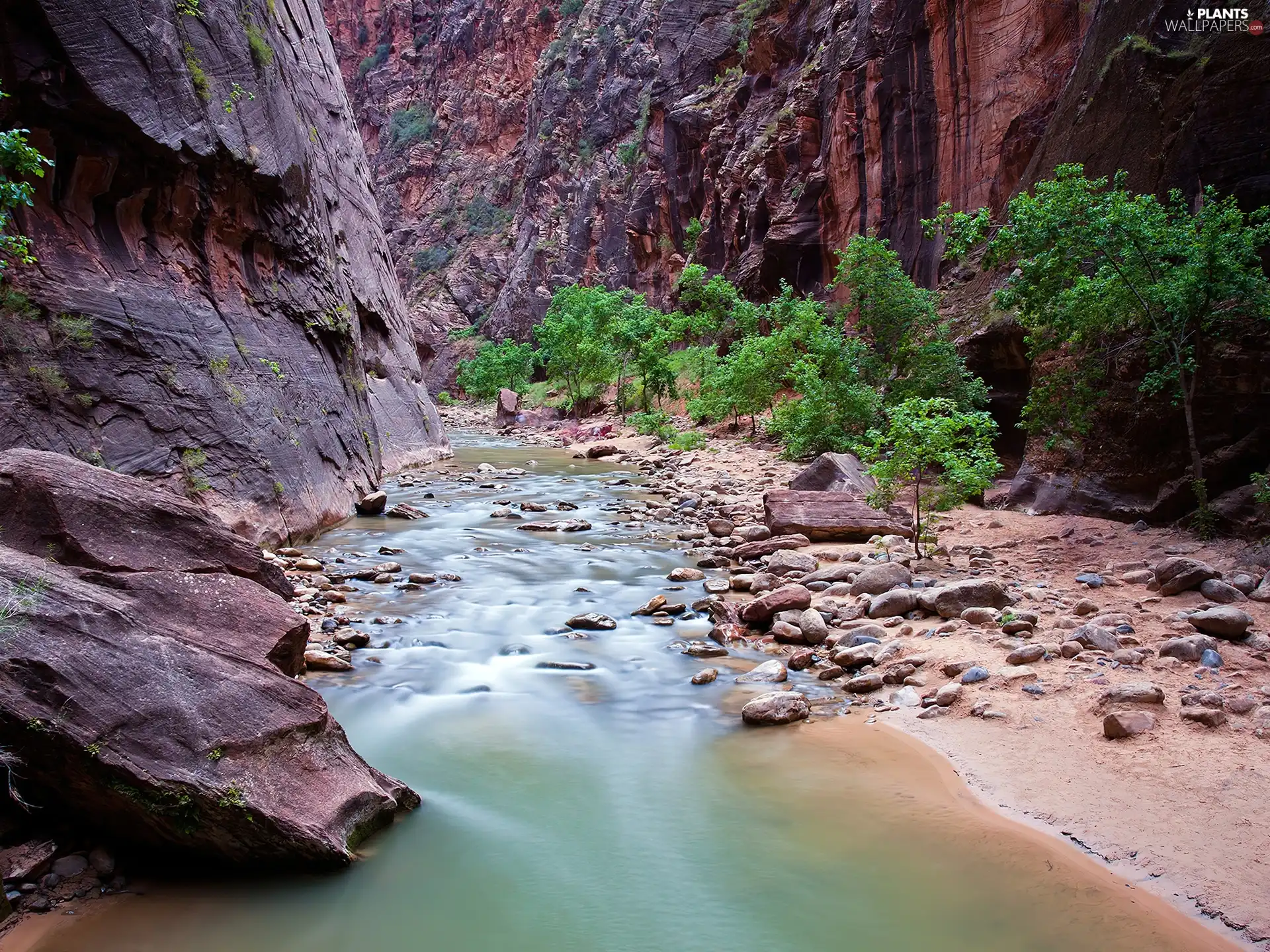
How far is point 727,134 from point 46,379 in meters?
37.5

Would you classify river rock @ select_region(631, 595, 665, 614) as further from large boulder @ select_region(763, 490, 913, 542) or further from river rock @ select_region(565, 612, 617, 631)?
large boulder @ select_region(763, 490, 913, 542)

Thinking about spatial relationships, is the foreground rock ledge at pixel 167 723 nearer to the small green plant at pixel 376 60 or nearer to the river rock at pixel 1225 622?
the river rock at pixel 1225 622

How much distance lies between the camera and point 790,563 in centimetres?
944

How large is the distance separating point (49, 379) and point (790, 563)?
844 centimetres

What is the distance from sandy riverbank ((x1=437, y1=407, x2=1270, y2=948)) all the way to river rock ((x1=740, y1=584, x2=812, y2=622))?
617mm

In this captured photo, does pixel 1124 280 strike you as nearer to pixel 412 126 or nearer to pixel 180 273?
pixel 180 273

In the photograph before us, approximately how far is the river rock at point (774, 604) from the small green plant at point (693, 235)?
37.5m

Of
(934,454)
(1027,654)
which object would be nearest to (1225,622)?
(1027,654)

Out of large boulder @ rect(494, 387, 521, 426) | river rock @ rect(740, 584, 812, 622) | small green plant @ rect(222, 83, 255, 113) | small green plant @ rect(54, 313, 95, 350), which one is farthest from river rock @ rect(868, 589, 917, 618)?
large boulder @ rect(494, 387, 521, 426)

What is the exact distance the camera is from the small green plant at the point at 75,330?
27.4ft

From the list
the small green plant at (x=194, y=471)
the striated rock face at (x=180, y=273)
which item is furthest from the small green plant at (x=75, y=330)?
the small green plant at (x=194, y=471)

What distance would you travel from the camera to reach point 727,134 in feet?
131

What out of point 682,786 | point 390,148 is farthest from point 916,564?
point 390,148

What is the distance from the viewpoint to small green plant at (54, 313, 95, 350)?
27.4 feet
